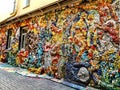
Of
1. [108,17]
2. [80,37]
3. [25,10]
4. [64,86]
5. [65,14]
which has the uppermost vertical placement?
[25,10]

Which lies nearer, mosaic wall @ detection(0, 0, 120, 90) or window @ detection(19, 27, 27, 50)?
mosaic wall @ detection(0, 0, 120, 90)

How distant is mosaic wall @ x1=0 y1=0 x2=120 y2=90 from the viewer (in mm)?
7309

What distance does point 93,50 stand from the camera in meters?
7.94

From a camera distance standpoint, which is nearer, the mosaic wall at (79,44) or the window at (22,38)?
the mosaic wall at (79,44)

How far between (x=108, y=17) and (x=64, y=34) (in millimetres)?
2593

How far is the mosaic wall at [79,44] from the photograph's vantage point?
731cm

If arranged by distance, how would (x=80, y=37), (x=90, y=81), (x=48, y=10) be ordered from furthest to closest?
(x=48, y=10) → (x=80, y=37) → (x=90, y=81)

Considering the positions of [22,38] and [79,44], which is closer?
[79,44]

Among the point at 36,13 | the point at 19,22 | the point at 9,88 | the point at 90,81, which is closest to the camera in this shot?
the point at 9,88

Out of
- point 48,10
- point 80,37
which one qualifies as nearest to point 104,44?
point 80,37

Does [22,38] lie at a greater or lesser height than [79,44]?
greater

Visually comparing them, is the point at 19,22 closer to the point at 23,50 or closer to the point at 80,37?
the point at 23,50

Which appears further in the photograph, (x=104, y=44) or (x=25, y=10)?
(x=25, y=10)

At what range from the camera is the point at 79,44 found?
862 cm
